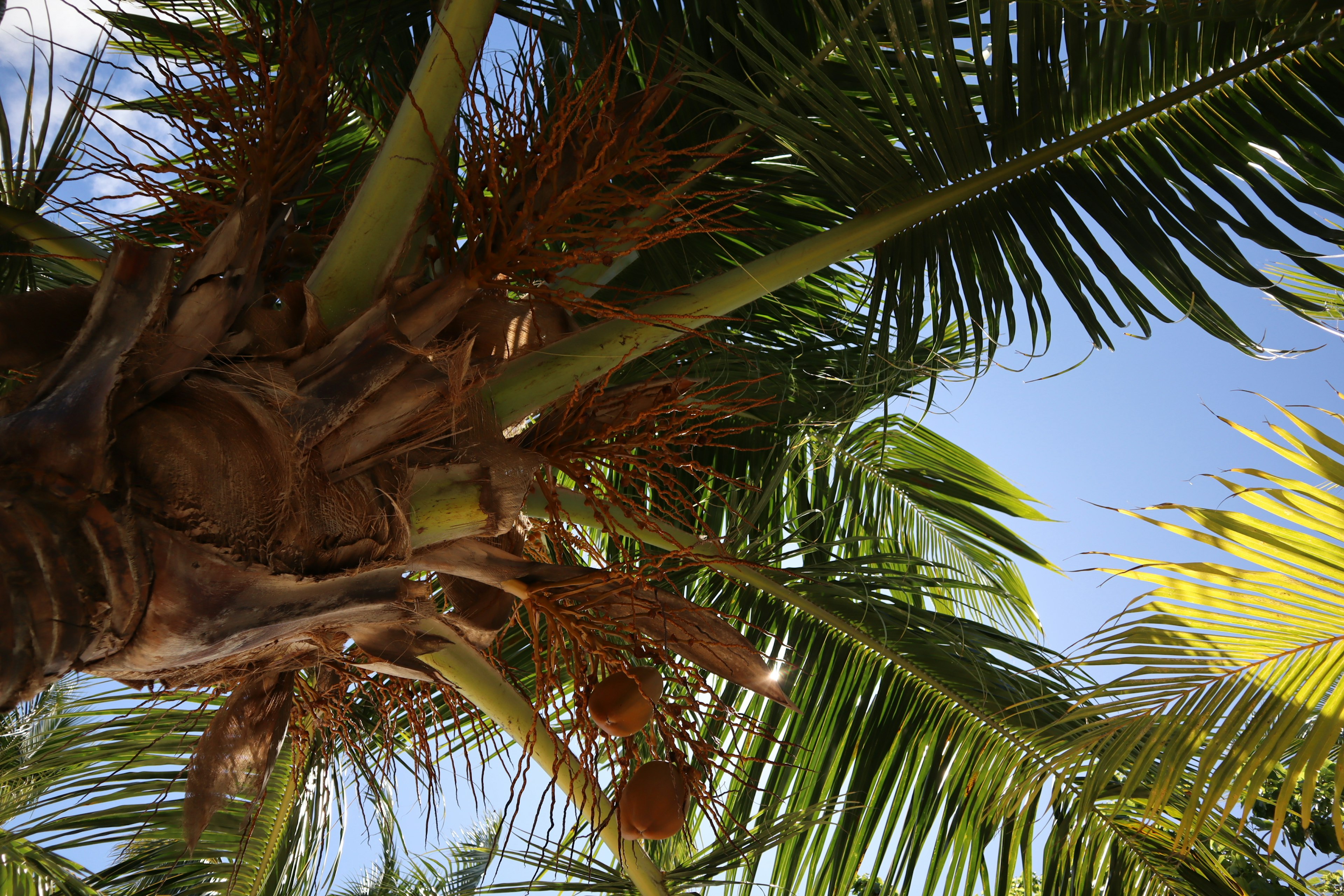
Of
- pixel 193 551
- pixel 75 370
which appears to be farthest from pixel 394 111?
pixel 193 551

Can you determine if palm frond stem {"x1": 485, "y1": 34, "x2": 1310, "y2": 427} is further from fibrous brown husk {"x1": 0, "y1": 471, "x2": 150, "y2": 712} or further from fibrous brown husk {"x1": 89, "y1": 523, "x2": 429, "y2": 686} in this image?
fibrous brown husk {"x1": 0, "y1": 471, "x2": 150, "y2": 712}

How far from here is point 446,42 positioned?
4.48ft

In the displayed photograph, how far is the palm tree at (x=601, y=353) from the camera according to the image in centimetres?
102

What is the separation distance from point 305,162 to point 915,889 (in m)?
2.53

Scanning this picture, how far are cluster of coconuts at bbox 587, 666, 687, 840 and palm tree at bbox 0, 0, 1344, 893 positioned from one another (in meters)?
0.08

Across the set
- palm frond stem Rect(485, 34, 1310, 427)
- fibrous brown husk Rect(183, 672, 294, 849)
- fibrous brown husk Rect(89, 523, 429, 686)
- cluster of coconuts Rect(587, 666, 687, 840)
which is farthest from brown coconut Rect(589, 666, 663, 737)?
fibrous brown husk Rect(183, 672, 294, 849)

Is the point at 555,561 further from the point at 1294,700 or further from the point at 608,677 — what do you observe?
the point at 1294,700

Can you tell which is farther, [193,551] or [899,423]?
[899,423]

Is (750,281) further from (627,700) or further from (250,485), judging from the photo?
(250,485)

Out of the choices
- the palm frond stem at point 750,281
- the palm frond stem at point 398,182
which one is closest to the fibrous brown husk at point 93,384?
the palm frond stem at point 398,182

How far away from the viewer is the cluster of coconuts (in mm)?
1358

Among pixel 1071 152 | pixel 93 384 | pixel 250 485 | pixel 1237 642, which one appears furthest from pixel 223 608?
pixel 1071 152

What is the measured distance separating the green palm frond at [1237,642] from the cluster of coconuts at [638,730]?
607 mm

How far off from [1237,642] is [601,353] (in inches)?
40.9
